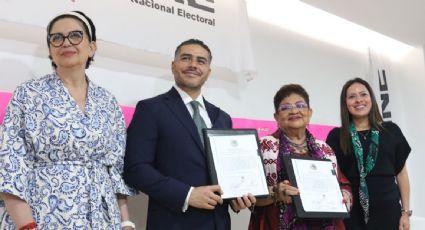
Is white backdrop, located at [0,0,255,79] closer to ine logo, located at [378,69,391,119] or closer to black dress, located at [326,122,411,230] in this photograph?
black dress, located at [326,122,411,230]

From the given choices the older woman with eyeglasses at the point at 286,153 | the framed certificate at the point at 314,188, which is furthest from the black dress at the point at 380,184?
the framed certificate at the point at 314,188

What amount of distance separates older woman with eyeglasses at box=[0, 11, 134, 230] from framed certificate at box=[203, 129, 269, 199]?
36 centimetres

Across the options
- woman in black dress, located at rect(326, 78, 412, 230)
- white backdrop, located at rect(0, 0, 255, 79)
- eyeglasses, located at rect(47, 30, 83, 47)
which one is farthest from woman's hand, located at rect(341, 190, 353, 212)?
eyeglasses, located at rect(47, 30, 83, 47)

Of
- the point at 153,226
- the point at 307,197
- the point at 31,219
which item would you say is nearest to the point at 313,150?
the point at 307,197

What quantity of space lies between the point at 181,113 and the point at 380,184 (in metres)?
1.23

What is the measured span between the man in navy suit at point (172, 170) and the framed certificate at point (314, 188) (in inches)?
10.9

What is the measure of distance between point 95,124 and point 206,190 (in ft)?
1.57

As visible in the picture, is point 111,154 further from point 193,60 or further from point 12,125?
point 193,60

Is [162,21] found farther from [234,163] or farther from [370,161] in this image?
[370,161]

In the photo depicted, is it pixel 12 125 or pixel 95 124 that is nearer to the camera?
pixel 12 125

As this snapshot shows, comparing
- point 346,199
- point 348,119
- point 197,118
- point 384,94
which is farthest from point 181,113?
point 384,94

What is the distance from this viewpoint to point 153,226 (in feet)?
5.82

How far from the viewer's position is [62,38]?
1.62 m

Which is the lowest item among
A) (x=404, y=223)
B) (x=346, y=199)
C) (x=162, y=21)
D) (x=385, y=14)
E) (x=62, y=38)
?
(x=404, y=223)
